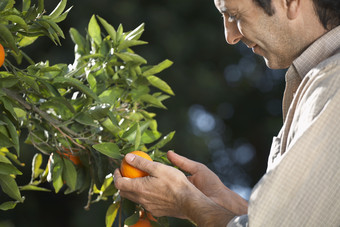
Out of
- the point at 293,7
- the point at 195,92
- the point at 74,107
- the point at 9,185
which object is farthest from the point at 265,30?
the point at 195,92

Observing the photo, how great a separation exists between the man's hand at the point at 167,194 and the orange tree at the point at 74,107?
0.15ft

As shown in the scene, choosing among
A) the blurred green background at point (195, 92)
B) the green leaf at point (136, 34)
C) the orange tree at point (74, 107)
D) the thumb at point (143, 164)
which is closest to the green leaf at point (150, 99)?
the orange tree at point (74, 107)

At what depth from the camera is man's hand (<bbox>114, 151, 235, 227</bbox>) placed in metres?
0.79

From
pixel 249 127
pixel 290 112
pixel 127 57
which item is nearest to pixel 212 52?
pixel 249 127

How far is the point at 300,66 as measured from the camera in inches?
32.2

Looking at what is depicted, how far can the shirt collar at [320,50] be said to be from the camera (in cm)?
80

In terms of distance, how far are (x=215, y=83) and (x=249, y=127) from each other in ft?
1.11

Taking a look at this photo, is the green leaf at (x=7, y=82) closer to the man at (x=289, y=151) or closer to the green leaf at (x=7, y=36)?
the green leaf at (x=7, y=36)

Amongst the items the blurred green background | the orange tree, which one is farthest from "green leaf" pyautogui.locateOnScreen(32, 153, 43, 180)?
the blurred green background

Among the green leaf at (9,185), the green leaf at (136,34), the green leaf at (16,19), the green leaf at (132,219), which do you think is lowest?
the green leaf at (132,219)

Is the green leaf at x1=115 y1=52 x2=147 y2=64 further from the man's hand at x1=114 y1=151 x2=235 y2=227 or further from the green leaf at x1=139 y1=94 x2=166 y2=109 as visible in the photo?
the man's hand at x1=114 y1=151 x2=235 y2=227

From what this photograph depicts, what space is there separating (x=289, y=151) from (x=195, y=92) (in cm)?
227

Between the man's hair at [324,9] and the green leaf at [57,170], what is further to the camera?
the green leaf at [57,170]

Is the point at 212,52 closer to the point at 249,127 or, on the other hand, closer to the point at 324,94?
the point at 249,127
